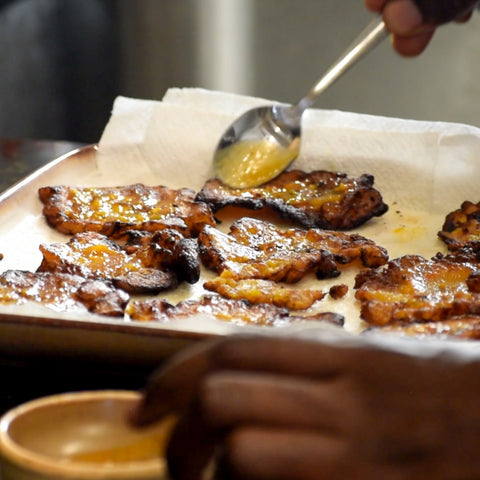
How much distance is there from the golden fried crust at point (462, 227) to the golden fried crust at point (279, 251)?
0.59 ft

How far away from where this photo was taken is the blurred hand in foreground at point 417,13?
82.0 inches

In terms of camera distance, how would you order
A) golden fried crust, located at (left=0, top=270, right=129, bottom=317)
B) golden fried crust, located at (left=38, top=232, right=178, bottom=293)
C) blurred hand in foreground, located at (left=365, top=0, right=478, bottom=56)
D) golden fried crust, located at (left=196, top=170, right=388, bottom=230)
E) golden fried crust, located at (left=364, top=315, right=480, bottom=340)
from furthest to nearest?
golden fried crust, located at (left=196, top=170, right=388, bottom=230) < blurred hand in foreground, located at (left=365, top=0, right=478, bottom=56) < golden fried crust, located at (left=38, top=232, right=178, bottom=293) < golden fried crust, located at (left=0, top=270, right=129, bottom=317) < golden fried crust, located at (left=364, top=315, right=480, bottom=340)

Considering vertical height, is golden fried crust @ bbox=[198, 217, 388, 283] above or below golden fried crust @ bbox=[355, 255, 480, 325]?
below

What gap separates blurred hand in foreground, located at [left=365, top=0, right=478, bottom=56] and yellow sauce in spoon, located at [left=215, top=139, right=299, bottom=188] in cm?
48

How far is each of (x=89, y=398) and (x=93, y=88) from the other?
3.78 meters

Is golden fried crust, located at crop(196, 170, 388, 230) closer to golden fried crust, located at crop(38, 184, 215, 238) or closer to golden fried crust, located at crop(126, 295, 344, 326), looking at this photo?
golden fried crust, located at crop(38, 184, 215, 238)

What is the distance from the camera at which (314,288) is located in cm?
197

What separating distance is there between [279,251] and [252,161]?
48 cm

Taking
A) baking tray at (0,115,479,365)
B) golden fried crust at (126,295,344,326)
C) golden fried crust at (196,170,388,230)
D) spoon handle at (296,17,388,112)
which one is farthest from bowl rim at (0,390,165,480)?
spoon handle at (296,17,388,112)

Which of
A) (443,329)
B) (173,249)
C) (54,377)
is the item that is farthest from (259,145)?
(54,377)

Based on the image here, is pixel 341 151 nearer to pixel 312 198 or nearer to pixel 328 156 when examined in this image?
pixel 328 156

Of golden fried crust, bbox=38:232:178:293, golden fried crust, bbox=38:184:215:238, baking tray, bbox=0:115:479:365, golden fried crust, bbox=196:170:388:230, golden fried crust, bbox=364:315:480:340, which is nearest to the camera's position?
baking tray, bbox=0:115:479:365

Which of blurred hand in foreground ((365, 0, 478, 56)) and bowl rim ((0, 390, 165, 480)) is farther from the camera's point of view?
blurred hand in foreground ((365, 0, 478, 56))

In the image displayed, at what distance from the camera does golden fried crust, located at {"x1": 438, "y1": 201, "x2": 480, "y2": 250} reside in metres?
2.13
